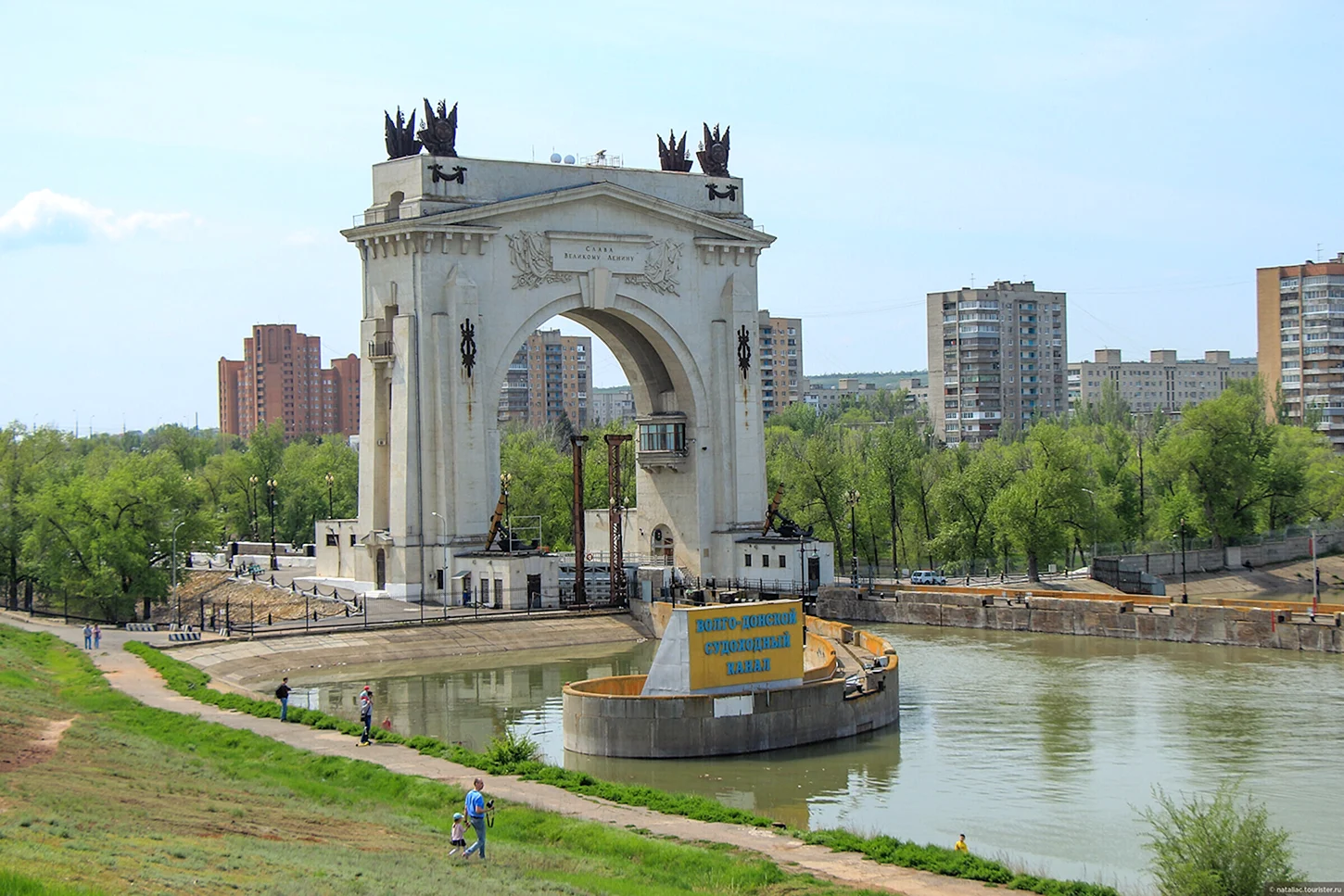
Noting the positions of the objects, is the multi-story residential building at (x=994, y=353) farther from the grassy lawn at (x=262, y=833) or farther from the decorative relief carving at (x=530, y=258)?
the grassy lawn at (x=262, y=833)

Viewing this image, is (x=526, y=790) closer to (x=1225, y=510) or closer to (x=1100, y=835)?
(x=1100, y=835)

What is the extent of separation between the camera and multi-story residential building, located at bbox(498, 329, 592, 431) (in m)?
181

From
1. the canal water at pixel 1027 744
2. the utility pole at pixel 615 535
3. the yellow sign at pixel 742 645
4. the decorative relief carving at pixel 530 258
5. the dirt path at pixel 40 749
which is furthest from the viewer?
the decorative relief carving at pixel 530 258

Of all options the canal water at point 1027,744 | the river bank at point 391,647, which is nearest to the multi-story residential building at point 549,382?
the river bank at point 391,647

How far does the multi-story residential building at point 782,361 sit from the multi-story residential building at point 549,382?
22.2 meters

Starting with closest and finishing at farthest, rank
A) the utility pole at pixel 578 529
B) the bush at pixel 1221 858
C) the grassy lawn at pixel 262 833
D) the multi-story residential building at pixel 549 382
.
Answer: the grassy lawn at pixel 262 833 → the bush at pixel 1221 858 → the utility pole at pixel 578 529 → the multi-story residential building at pixel 549 382

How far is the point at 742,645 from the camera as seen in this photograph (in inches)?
1564

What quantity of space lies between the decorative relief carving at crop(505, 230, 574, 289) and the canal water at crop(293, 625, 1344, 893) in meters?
17.5

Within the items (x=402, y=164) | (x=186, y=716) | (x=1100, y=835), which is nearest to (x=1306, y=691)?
(x=1100, y=835)

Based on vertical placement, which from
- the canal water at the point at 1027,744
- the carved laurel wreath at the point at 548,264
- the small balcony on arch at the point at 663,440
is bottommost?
the canal water at the point at 1027,744

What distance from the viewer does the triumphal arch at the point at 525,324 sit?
217ft

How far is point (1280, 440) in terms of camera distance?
3765 inches

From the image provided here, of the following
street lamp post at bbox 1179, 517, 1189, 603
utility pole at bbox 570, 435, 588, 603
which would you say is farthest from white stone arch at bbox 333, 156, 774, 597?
street lamp post at bbox 1179, 517, 1189, 603

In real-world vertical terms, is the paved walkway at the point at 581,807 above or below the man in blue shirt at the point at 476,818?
below
